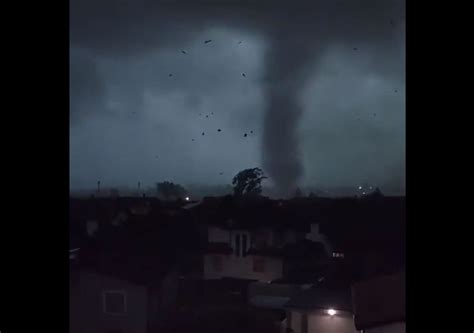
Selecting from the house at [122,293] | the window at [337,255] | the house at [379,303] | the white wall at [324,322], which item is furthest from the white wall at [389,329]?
the house at [122,293]

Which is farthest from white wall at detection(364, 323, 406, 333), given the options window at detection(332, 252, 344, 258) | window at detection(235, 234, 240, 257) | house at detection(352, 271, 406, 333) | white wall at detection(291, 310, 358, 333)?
window at detection(235, 234, 240, 257)

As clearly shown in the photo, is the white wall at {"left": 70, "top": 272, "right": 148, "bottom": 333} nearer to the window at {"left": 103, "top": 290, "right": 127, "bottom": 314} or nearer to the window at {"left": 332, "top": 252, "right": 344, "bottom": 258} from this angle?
the window at {"left": 103, "top": 290, "right": 127, "bottom": 314}

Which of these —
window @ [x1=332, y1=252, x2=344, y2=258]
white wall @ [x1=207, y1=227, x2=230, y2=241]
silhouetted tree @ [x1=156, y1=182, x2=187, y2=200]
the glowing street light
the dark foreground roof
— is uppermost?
silhouetted tree @ [x1=156, y1=182, x2=187, y2=200]

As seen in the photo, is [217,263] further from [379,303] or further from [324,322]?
[379,303]

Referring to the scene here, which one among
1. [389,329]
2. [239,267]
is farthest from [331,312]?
[389,329]

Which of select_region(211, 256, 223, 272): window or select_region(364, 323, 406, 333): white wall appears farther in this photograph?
select_region(211, 256, 223, 272): window
